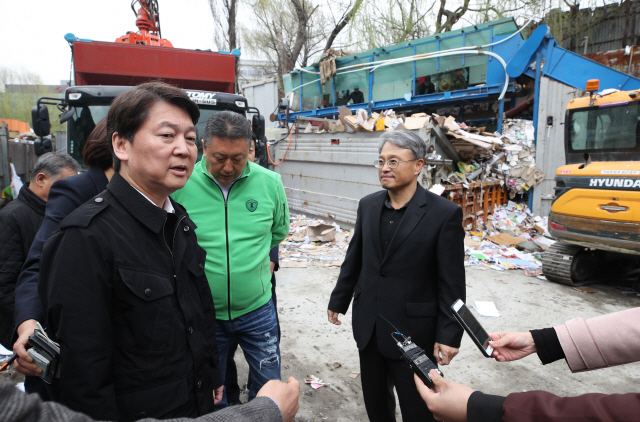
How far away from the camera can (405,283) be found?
2145 mm

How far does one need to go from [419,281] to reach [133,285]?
1.50 meters

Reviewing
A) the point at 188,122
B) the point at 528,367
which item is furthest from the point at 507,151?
the point at 188,122

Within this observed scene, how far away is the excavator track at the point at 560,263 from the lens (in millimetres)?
5418

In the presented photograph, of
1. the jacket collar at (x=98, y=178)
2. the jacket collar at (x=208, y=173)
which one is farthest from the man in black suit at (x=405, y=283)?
the jacket collar at (x=98, y=178)

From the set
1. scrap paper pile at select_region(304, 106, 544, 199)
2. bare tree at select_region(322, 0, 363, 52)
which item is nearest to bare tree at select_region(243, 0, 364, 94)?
bare tree at select_region(322, 0, 363, 52)

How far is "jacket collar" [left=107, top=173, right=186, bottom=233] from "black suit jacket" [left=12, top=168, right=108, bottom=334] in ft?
2.10

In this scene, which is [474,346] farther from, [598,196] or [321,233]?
[321,233]

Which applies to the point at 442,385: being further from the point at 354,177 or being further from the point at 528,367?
the point at 354,177

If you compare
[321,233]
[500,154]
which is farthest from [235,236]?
[500,154]

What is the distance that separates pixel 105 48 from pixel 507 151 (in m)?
7.89

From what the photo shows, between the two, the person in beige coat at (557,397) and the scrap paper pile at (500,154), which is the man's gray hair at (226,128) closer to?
the person in beige coat at (557,397)

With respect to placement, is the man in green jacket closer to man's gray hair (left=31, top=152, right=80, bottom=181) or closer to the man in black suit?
the man in black suit

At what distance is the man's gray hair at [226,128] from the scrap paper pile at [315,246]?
13.7 feet

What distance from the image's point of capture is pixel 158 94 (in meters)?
1.33
